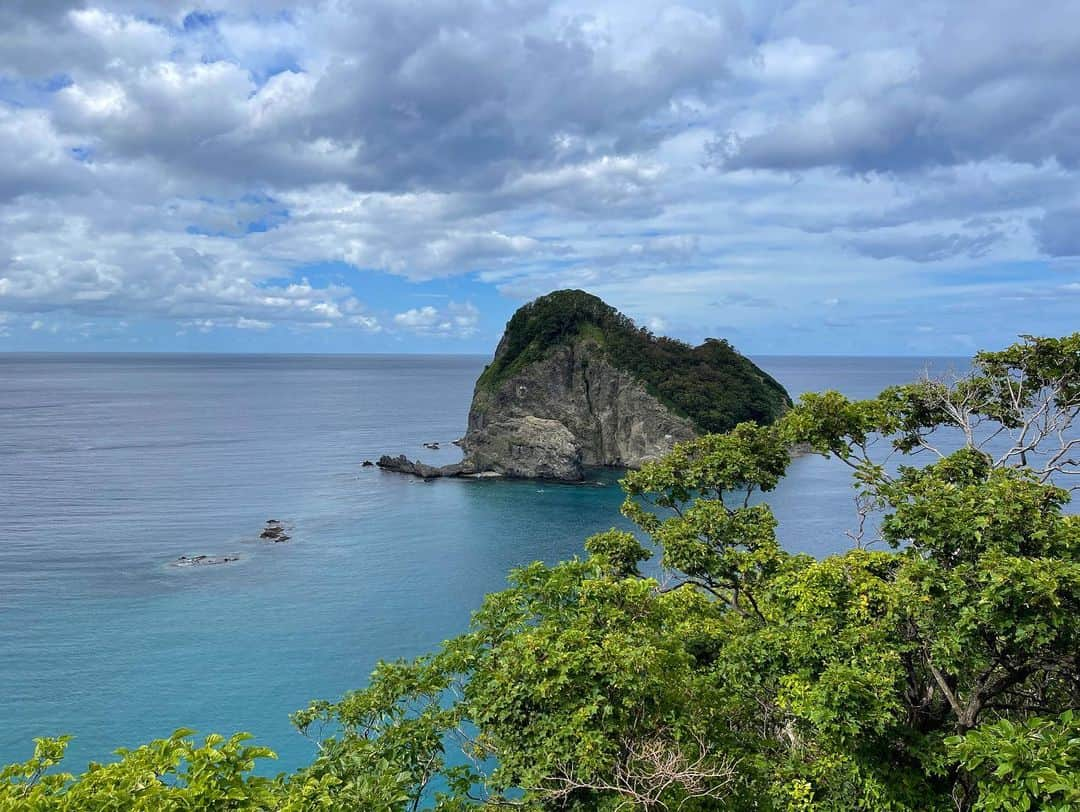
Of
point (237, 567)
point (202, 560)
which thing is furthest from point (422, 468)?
point (237, 567)

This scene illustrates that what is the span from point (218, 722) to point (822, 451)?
30.5 m

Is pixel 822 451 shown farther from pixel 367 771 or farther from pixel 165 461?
pixel 165 461

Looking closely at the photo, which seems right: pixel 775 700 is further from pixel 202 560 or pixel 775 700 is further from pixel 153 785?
pixel 202 560

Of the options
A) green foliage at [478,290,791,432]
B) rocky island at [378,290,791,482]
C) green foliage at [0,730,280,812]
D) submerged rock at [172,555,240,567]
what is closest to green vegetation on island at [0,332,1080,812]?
green foliage at [0,730,280,812]

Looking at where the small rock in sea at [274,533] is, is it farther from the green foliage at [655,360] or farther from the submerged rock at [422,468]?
the green foliage at [655,360]

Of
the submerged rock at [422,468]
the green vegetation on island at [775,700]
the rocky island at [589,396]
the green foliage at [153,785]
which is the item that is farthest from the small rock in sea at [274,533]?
the green foliage at [153,785]

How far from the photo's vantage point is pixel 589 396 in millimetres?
102812

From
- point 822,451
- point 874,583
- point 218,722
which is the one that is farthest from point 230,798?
point 218,722

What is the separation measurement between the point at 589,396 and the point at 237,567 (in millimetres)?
58999

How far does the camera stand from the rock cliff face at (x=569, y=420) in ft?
297

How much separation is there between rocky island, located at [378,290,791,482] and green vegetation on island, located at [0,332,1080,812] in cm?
7483

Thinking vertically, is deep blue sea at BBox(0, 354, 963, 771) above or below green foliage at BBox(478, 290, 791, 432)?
below

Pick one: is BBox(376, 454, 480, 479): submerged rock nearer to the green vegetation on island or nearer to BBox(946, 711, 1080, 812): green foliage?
the green vegetation on island

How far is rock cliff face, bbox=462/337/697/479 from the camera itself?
90375 mm
